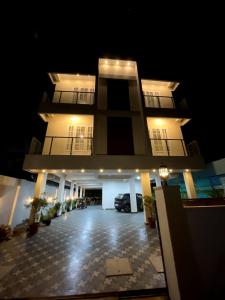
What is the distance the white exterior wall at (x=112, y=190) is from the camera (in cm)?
1448

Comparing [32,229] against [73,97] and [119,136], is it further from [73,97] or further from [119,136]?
[73,97]

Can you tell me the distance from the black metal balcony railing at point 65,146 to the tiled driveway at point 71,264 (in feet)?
13.1

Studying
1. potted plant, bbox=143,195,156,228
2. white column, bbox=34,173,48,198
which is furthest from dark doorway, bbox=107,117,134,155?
white column, bbox=34,173,48,198

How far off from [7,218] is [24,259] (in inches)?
141

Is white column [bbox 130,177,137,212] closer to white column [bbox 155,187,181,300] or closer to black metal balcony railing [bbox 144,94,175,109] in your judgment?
black metal balcony railing [bbox 144,94,175,109]

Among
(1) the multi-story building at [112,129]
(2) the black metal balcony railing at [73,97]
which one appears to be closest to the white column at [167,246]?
Result: (1) the multi-story building at [112,129]

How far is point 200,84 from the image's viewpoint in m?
7.78

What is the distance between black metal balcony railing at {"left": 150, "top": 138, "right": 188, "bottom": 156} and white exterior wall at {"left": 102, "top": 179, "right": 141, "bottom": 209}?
743 centimetres

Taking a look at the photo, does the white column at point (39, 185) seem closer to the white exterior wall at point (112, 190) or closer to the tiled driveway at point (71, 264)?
the tiled driveway at point (71, 264)

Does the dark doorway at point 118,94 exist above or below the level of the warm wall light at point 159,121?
above

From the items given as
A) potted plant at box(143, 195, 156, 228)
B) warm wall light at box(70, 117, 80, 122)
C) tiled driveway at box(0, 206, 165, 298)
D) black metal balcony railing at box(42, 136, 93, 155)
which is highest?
warm wall light at box(70, 117, 80, 122)

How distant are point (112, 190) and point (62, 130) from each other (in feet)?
32.2

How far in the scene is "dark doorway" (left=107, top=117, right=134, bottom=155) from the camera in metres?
6.77

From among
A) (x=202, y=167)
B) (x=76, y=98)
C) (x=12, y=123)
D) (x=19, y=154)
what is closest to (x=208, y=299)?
(x=202, y=167)
